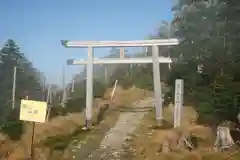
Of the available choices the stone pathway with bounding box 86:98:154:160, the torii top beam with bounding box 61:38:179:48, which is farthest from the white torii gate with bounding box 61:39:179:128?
the stone pathway with bounding box 86:98:154:160

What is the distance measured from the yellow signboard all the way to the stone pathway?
0.91 metres

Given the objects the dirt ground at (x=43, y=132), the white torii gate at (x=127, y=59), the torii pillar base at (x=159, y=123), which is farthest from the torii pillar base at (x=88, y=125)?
the torii pillar base at (x=159, y=123)

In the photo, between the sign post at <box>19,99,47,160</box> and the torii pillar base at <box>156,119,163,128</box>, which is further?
the torii pillar base at <box>156,119,163,128</box>

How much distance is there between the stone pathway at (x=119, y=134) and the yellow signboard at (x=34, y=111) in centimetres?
91

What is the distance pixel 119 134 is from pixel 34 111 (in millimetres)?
1946

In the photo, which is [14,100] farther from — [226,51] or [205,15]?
[226,51]

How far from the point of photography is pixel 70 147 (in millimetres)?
5617

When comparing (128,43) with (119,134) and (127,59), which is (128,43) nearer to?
(127,59)

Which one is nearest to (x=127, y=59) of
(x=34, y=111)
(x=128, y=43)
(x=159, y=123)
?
(x=128, y=43)

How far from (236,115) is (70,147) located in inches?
98.1

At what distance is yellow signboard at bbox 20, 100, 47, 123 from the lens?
4816 millimetres

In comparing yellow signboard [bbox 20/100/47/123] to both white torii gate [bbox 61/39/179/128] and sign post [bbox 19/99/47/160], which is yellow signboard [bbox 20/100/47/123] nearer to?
sign post [bbox 19/99/47/160]

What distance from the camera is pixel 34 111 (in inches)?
191

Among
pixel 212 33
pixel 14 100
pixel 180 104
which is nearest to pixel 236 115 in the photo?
pixel 180 104
